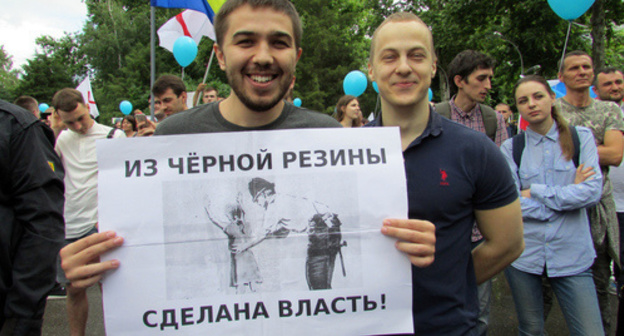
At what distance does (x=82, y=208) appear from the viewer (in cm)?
401

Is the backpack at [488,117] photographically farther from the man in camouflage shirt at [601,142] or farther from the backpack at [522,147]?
the backpack at [522,147]

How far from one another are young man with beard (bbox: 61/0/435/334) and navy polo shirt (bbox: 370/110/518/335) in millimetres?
211

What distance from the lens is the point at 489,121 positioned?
3.61 meters

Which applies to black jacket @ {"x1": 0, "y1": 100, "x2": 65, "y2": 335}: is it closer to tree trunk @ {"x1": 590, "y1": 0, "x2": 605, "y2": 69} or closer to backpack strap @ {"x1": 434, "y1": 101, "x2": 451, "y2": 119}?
backpack strap @ {"x1": 434, "y1": 101, "x2": 451, "y2": 119}

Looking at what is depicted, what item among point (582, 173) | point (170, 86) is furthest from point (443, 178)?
point (170, 86)

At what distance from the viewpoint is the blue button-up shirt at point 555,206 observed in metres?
2.55

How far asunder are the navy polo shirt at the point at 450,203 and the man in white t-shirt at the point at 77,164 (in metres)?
3.45

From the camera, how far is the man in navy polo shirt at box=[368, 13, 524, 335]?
4.89 ft

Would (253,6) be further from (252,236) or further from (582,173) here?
(582,173)

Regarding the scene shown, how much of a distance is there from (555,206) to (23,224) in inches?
110

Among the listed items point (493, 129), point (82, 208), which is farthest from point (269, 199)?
point (82, 208)

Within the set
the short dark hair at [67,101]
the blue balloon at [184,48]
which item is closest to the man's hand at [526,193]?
the short dark hair at [67,101]

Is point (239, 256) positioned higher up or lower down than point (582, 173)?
lower down

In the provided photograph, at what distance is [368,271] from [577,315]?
1777 mm
